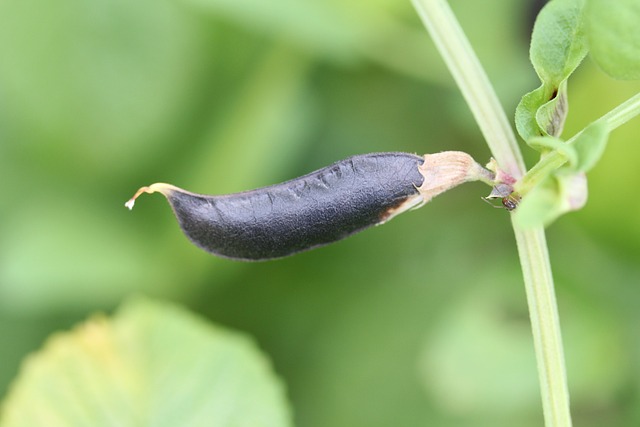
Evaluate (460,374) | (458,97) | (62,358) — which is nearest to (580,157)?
(62,358)

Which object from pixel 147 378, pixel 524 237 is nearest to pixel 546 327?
pixel 524 237

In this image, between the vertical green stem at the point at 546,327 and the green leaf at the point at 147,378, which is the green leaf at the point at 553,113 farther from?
the green leaf at the point at 147,378

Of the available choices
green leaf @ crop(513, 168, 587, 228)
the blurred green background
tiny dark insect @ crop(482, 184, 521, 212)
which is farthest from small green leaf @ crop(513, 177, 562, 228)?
the blurred green background

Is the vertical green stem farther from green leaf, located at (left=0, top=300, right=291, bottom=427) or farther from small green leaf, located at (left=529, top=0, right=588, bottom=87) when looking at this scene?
green leaf, located at (left=0, top=300, right=291, bottom=427)

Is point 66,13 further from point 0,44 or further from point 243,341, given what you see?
point 243,341

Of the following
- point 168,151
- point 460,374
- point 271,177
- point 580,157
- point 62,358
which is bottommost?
point 580,157

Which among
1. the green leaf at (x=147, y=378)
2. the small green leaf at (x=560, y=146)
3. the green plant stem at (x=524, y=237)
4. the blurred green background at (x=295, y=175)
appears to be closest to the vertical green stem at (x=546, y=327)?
the green plant stem at (x=524, y=237)
